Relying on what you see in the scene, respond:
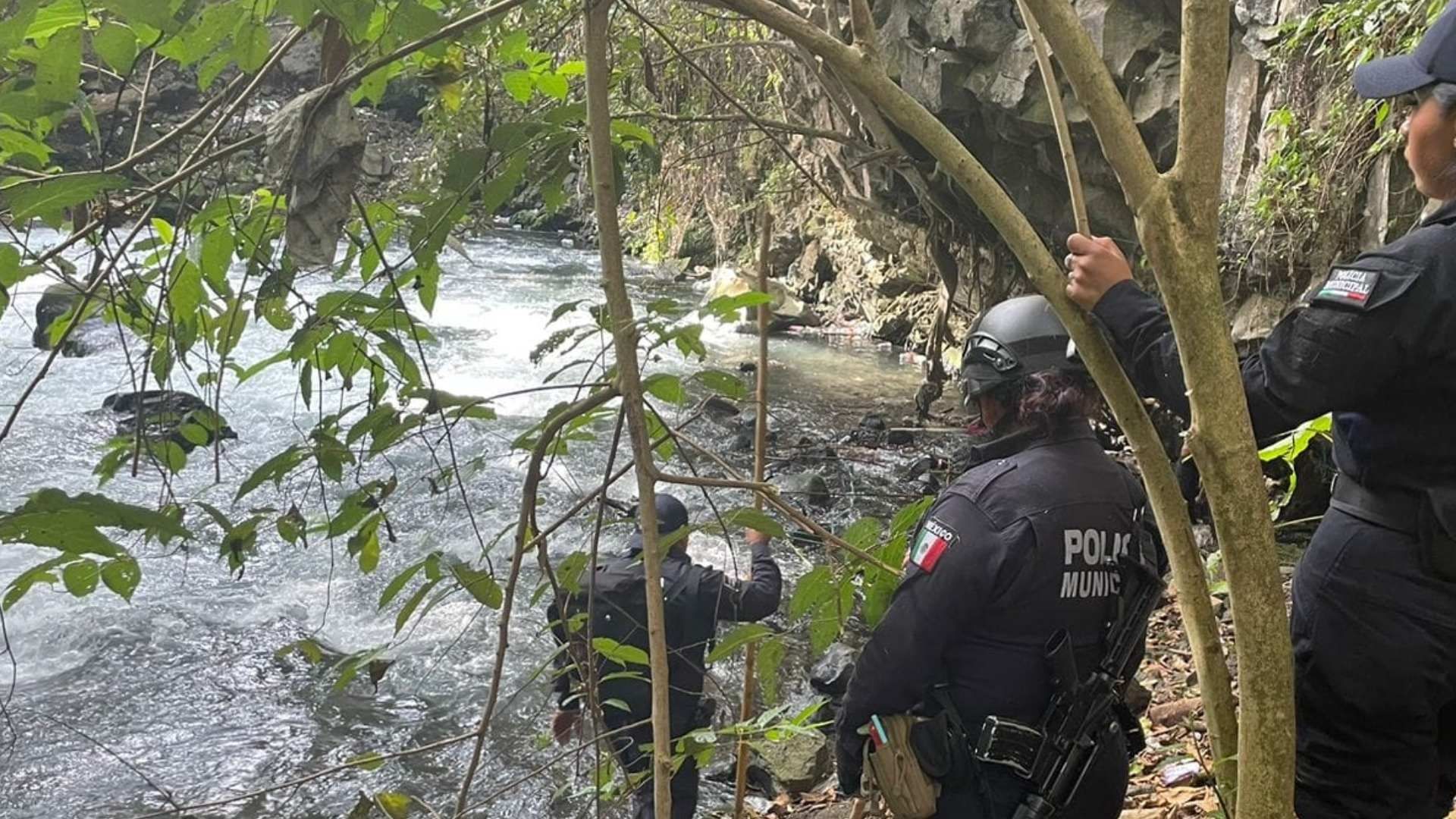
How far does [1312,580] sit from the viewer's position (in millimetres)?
1821

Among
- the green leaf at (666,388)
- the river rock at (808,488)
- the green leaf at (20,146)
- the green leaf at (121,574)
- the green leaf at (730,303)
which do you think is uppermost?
the green leaf at (20,146)

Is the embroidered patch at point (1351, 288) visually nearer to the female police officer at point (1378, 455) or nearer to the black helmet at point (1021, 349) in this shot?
the female police officer at point (1378, 455)

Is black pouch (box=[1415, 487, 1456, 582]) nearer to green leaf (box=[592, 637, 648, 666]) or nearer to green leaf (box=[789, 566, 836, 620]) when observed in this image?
green leaf (box=[789, 566, 836, 620])

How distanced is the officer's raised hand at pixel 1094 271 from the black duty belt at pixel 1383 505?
62 cm

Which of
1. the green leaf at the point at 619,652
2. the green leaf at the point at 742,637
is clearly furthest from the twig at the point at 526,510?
the green leaf at the point at 742,637

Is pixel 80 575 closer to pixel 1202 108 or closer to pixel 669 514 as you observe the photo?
pixel 1202 108

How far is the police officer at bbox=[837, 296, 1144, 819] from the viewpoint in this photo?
2.11m

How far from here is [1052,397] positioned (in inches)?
86.8

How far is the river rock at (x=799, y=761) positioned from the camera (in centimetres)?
499

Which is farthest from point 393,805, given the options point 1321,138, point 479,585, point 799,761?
point 1321,138

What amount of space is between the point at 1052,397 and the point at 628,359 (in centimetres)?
Answer: 114

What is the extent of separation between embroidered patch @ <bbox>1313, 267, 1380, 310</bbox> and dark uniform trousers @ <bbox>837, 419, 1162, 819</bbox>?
2.26ft

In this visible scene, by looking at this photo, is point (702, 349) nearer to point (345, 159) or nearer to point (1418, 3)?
point (345, 159)

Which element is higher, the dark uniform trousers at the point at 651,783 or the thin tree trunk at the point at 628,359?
the thin tree trunk at the point at 628,359
